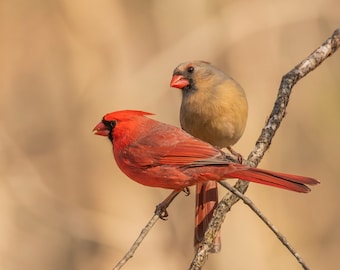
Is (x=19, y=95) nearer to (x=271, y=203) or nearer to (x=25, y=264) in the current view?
(x=25, y=264)

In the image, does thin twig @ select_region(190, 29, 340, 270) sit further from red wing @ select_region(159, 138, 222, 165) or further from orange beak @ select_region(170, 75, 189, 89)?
orange beak @ select_region(170, 75, 189, 89)

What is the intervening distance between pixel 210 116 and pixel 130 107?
1.44 metres

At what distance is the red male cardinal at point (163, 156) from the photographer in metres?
2.92

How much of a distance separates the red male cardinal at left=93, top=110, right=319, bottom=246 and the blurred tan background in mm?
1760

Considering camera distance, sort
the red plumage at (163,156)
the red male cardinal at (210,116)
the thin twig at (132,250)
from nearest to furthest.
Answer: the thin twig at (132,250) < the red plumage at (163,156) < the red male cardinal at (210,116)

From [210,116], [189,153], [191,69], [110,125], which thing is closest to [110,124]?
[110,125]

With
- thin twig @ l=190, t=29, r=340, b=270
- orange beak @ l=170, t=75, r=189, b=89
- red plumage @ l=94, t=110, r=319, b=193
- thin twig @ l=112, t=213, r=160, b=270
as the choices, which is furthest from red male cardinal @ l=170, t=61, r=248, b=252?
thin twig @ l=112, t=213, r=160, b=270

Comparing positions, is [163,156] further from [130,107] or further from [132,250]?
[130,107]

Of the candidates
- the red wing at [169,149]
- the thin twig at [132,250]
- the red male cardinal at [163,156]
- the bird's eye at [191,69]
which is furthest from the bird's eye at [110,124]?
the bird's eye at [191,69]

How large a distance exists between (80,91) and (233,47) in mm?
1059

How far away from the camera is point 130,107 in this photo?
498 centimetres

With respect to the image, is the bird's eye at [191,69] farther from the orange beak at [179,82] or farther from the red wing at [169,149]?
the red wing at [169,149]

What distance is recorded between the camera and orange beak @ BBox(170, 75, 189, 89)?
12.2ft

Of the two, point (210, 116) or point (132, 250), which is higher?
point (210, 116)
